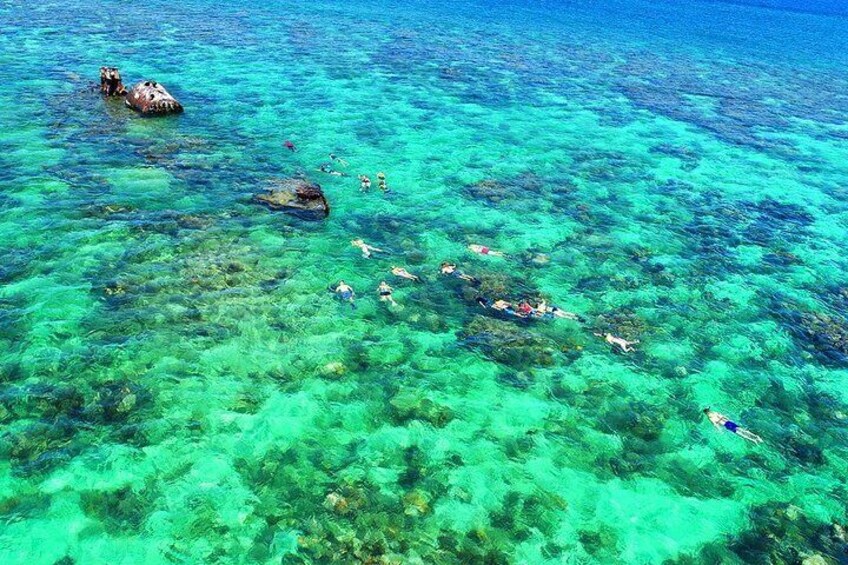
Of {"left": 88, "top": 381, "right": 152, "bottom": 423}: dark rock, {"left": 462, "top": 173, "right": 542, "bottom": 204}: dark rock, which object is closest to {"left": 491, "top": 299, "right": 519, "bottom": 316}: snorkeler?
{"left": 462, "top": 173, "right": 542, "bottom": 204}: dark rock

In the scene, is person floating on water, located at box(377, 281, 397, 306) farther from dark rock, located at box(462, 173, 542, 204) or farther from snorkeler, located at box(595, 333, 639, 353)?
dark rock, located at box(462, 173, 542, 204)

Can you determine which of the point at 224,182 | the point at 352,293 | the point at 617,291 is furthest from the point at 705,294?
the point at 224,182

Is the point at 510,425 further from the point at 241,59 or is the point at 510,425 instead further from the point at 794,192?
the point at 241,59

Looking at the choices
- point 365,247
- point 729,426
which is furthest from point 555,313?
point 365,247

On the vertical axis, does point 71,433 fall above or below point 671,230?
below

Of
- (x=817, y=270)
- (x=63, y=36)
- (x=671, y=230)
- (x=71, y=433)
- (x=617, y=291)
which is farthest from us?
(x=63, y=36)

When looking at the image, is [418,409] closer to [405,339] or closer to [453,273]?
[405,339]
